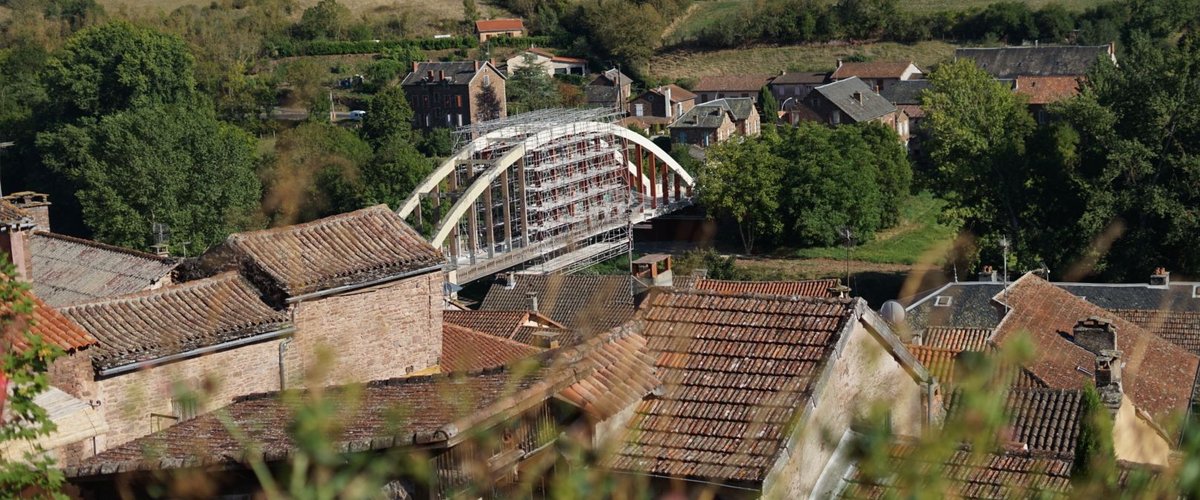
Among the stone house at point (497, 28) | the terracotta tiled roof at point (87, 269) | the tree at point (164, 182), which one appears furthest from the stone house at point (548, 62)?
the terracotta tiled roof at point (87, 269)

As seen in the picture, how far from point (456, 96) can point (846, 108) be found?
60.8 ft

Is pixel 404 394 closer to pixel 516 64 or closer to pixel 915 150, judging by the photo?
pixel 915 150

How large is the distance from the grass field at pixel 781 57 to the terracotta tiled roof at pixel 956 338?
63061 mm

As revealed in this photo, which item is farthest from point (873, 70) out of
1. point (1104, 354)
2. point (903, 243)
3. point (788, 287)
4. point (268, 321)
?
point (268, 321)

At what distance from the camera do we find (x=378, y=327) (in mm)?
13062

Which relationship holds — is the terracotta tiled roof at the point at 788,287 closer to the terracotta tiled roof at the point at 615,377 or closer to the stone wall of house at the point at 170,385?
the stone wall of house at the point at 170,385

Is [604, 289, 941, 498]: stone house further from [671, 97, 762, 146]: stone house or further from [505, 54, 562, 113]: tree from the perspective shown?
[505, 54, 562, 113]: tree

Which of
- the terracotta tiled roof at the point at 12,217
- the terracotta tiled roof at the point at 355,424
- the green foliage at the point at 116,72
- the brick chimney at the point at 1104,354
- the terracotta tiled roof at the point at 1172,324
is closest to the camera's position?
the terracotta tiled roof at the point at 355,424

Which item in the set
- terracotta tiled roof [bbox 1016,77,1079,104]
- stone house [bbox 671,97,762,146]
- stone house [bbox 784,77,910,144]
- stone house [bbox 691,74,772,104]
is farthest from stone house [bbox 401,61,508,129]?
terracotta tiled roof [bbox 1016,77,1079,104]

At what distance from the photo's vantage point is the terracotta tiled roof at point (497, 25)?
88.1 metres

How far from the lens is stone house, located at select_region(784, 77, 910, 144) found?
65.9 m

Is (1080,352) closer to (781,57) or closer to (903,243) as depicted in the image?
(903,243)

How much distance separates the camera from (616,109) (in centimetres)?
6769

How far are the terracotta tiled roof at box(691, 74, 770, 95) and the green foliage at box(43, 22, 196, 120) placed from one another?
87.9 feet
